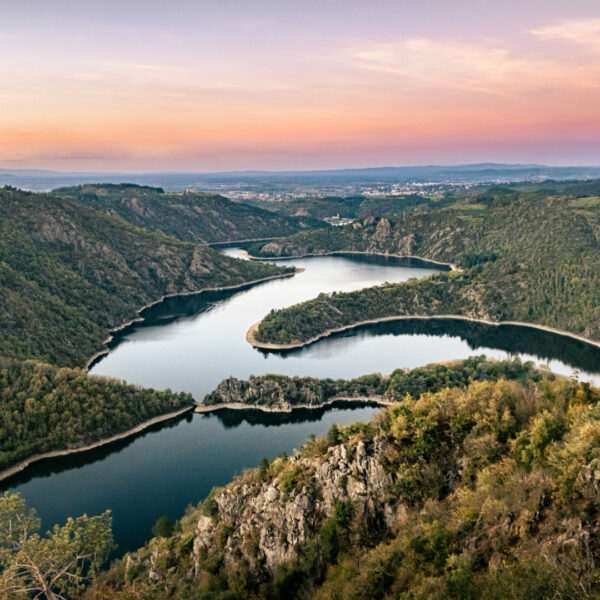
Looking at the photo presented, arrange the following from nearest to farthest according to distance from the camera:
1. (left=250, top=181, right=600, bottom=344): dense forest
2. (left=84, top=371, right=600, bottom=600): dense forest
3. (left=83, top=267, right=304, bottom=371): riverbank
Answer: (left=84, top=371, right=600, bottom=600): dense forest
(left=83, top=267, right=304, bottom=371): riverbank
(left=250, top=181, right=600, bottom=344): dense forest

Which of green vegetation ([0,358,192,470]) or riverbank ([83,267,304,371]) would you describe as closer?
green vegetation ([0,358,192,470])

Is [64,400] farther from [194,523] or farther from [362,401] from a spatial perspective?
[362,401]

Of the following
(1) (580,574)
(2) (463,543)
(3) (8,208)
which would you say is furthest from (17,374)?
(3) (8,208)

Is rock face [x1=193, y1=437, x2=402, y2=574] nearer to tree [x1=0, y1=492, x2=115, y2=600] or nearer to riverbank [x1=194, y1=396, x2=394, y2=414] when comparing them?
Result: tree [x1=0, y1=492, x2=115, y2=600]

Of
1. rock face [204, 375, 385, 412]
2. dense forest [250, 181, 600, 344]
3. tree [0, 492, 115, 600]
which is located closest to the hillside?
rock face [204, 375, 385, 412]

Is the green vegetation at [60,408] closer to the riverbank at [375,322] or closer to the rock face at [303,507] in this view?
the riverbank at [375,322]

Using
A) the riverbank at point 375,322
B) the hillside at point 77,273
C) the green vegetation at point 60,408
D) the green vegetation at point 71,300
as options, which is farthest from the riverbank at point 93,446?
the riverbank at point 375,322
